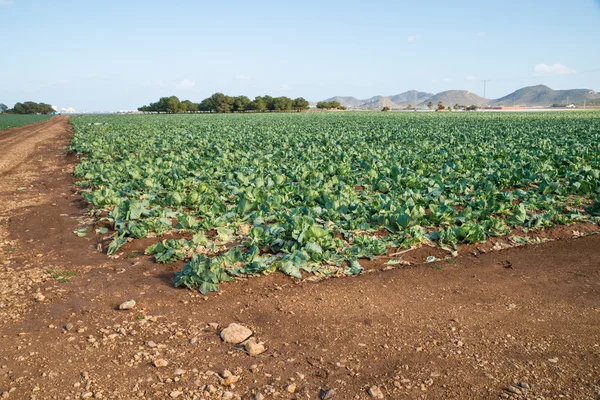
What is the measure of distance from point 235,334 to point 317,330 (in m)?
0.80

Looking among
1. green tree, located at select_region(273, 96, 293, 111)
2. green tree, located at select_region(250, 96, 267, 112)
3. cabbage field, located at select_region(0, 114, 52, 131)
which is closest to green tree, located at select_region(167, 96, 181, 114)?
green tree, located at select_region(250, 96, 267, 112)

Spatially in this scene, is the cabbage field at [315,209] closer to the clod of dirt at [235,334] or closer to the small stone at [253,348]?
the clod of dirt at [235,334]

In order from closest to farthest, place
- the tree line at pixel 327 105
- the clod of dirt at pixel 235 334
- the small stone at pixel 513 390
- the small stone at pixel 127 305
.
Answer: the small stone at pixel 513 390
the clod of dirt at pixel 235 334
the small stone at pixel 127 305
the tree line at pixel 327 105

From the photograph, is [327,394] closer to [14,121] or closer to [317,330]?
[317,330]

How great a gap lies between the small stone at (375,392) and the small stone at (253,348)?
3.52ft

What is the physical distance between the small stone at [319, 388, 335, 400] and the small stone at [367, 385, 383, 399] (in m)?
0.29

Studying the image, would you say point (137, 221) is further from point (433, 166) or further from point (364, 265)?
point (433, 166)

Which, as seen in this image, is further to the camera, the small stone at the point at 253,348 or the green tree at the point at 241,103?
the green tree at the point at 241,103

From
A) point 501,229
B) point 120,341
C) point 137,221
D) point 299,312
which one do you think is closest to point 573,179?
point 501,229

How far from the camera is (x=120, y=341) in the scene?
13.9 ft

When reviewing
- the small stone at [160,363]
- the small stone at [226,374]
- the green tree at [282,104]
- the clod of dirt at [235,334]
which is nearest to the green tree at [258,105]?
the green tree at [282,104]

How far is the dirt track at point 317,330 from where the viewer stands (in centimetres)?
355

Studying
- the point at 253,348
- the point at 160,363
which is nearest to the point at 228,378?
the point at 253,348

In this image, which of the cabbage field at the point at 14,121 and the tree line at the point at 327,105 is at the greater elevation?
the tree line at the point at 327,105
